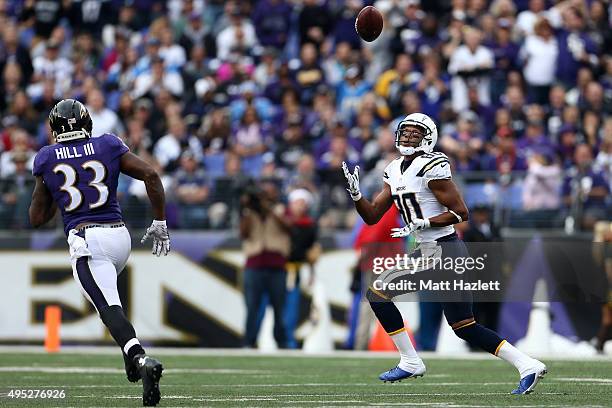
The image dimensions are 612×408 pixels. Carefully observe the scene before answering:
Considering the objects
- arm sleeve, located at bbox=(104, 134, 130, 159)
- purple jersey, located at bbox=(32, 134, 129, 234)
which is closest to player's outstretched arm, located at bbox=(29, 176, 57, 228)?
purple jersey, located at bbox=(32, 134, 129, 234)

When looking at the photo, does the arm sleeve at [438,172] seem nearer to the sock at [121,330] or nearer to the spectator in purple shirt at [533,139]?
the sock at [121,330]

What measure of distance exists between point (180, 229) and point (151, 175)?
815cm

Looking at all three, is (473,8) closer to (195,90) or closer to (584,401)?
(195,90)

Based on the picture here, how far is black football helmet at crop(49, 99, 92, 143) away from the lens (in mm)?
8047

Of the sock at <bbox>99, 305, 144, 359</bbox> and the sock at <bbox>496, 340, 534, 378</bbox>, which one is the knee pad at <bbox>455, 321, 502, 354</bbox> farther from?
the sock at <bbox>99, 305, 144, 359</bbox>

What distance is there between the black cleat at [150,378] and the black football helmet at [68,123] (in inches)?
59.2

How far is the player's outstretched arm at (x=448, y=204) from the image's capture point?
28.2ft

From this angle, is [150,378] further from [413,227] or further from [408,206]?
[408,206]

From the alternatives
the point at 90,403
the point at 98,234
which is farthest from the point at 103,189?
the point at 90,403

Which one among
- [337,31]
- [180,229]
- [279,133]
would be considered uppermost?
[337,31]

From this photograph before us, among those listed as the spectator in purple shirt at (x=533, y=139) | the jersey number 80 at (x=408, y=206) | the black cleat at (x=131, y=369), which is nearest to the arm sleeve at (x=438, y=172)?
the jersey number 80 at (x=408, y=206)

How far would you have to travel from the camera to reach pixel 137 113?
17.4 metres

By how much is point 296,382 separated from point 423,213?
5.58ft

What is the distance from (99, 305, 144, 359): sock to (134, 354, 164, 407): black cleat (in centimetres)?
24
